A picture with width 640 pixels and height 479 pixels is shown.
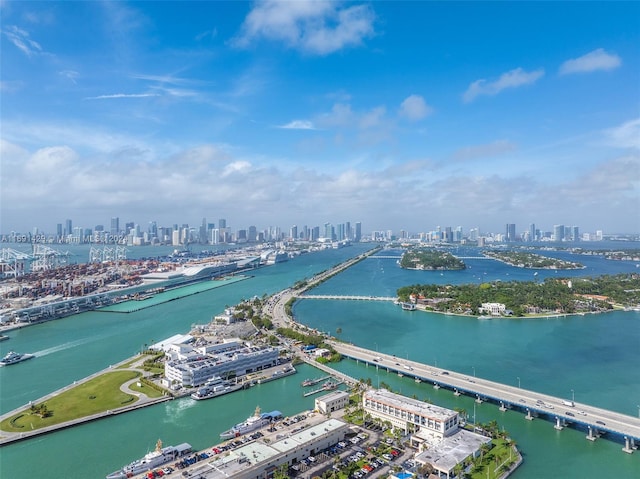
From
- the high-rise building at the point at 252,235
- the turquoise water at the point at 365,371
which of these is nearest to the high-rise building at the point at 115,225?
the high-rise building at the point at 252,235

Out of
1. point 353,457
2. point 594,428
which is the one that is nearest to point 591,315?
point 594,428

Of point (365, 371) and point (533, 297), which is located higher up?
point (533, 297)

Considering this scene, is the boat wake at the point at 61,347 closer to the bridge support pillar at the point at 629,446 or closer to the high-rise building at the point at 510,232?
the bridge support pillar at the point at 629,446

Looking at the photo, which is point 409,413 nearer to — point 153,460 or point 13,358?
point 153,460

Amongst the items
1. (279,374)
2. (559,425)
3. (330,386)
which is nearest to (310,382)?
(330,386)

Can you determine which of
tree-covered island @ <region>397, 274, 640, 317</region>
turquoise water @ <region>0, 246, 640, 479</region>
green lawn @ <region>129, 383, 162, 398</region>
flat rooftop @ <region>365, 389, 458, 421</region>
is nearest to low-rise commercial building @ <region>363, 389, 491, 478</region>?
flat rooftop @ <region>365, 389, 458, 421</region>

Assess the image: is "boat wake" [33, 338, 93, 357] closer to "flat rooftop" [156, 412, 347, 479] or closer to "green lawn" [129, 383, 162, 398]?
"green lawn" [129, 383, 162, 398]
